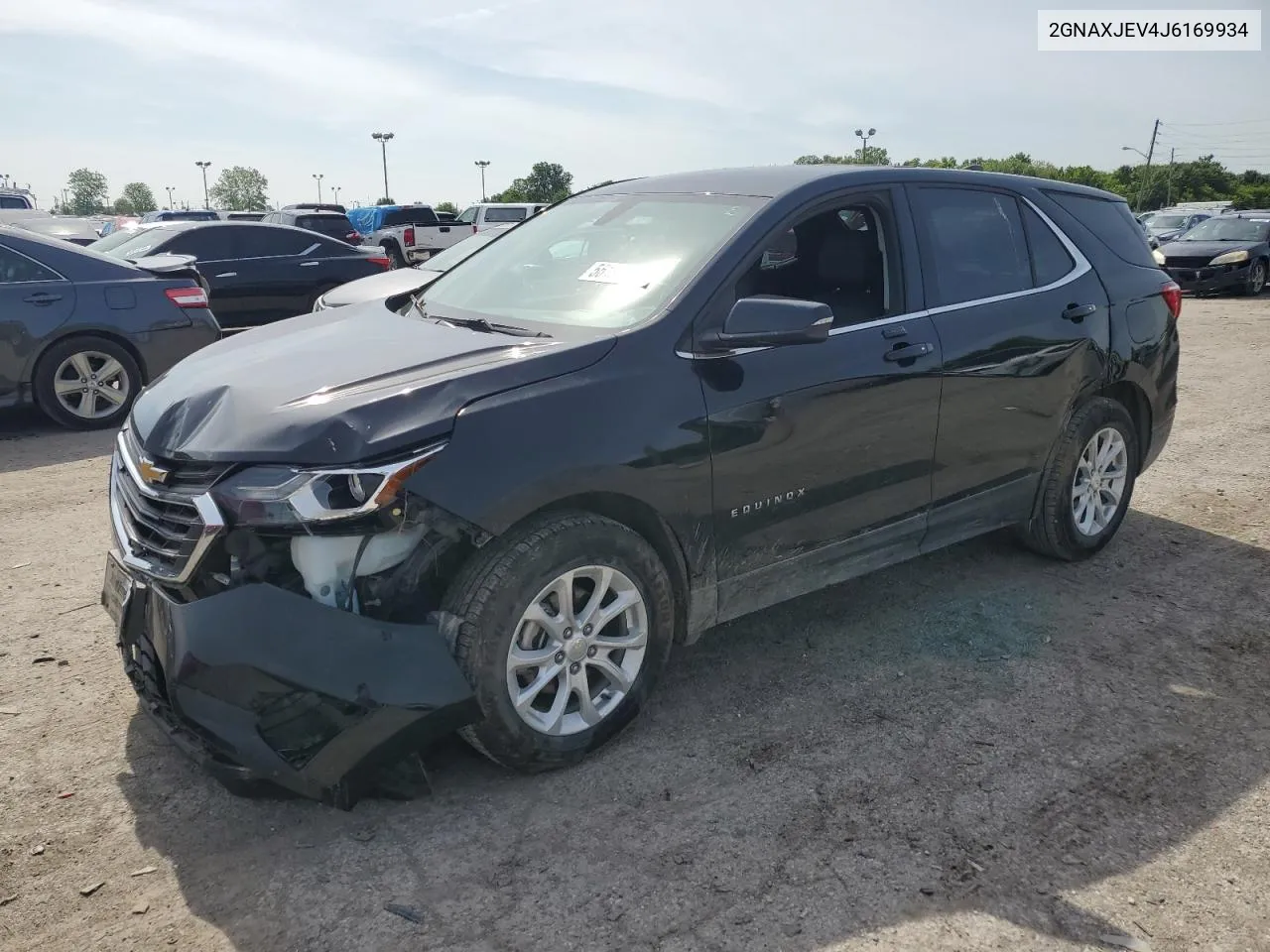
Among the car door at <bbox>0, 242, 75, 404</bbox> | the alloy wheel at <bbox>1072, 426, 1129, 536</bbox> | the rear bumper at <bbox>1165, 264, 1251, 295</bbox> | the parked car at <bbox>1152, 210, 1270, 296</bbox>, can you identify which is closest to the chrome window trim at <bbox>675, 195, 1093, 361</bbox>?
the alloy wheel at <bbox>1072, 426, 1129, 536</bbox>

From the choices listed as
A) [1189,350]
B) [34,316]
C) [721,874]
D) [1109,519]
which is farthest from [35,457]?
[1189,350]

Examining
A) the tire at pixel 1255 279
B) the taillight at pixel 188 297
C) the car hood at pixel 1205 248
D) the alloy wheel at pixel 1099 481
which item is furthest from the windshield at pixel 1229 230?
the taillight at pixel 188 297

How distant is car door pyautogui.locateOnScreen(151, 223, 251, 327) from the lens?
11.9 m

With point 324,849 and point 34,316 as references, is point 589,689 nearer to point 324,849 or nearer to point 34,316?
point 324,849

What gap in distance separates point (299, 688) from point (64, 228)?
19008 mm

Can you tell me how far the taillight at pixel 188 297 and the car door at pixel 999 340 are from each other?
6152 millimetres

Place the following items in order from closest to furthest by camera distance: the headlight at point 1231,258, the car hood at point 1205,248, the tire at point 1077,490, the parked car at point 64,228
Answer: the tire at point 1077,490, the parked car at point 64,228, the headlight at point 1231,258, the car hood at point 1205,248

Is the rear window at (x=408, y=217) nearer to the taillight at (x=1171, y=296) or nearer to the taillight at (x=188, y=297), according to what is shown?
the taillight at (x=188, y=297)

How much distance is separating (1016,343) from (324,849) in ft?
11.0

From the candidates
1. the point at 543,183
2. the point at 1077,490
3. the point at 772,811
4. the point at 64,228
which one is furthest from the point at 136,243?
the point at 543,183

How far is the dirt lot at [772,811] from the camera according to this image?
8.43 feet

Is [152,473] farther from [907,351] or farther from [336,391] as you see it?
[907,351]

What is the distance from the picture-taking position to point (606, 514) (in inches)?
126

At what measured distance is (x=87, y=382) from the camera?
7.78m
